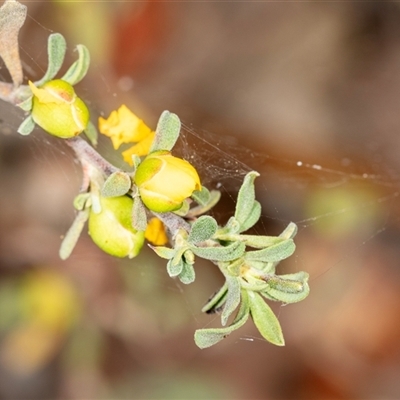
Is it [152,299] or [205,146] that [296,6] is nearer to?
[205,146]

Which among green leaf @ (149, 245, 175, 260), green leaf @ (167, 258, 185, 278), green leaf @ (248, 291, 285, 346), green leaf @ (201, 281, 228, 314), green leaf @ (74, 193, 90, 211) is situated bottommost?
green leaf @ (201, 281, 228, 314)

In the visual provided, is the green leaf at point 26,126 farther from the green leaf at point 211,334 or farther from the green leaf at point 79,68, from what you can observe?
the green leaf at point 211,334

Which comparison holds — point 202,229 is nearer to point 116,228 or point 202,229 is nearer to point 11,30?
point 116,228

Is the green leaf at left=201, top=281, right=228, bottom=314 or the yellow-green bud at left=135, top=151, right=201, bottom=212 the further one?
the green leaf at left=201, top=281, right=228, bottom=314

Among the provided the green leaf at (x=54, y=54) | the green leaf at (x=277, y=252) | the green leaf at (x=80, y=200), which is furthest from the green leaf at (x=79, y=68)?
the green leaf at (x=277, y=252)

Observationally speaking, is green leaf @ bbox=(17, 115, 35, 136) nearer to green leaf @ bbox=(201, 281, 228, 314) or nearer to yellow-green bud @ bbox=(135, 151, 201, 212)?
yellow-green bud @ bbox=(135, 151, 201, 212)

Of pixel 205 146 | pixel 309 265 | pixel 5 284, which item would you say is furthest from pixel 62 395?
pixel 205 146

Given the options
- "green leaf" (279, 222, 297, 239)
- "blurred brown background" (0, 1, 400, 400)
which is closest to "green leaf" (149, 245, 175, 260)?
"green leaf" (279, 222, 297, 239)
